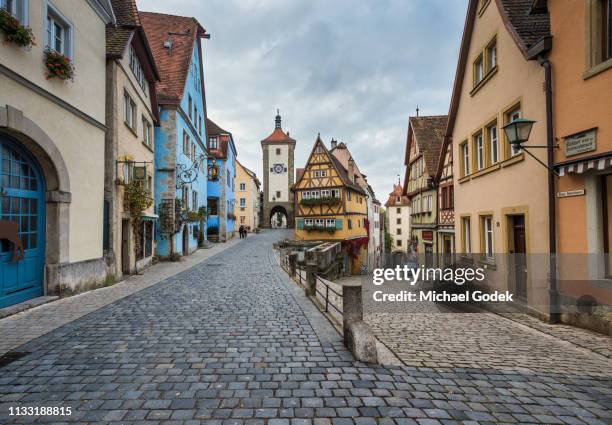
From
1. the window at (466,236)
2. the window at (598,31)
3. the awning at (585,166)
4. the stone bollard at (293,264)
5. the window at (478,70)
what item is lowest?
the stone bollard at (293,264)

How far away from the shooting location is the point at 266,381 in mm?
3773

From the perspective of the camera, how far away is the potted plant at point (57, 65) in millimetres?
7531

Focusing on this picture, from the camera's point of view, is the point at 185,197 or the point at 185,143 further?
the point at 185,197

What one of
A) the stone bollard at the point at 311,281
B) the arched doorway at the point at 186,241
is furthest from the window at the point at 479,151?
the arched doorway at the point at 186,241

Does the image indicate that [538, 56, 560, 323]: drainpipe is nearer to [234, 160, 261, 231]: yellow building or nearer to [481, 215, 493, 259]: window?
[481, 215, 493, 259]: window

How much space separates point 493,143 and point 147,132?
1346cm

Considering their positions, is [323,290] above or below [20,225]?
below

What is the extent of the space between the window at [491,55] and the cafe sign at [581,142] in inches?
184

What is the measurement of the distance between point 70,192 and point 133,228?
14.0 ft

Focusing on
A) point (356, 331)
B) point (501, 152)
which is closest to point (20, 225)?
point (356, 331)

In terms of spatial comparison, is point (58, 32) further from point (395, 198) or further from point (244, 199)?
point (395, 198)

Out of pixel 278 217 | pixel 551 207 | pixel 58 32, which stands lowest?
pixel 551 207

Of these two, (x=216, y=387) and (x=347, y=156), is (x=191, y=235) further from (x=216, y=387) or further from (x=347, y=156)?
(x=347, y=156)

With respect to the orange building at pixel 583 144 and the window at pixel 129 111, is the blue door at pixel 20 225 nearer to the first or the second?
the window at pixel 129 111
